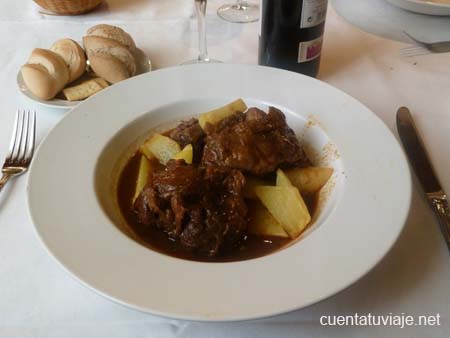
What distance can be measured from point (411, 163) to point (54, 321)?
0.82 m

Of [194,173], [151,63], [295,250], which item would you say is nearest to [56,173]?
[194,173]

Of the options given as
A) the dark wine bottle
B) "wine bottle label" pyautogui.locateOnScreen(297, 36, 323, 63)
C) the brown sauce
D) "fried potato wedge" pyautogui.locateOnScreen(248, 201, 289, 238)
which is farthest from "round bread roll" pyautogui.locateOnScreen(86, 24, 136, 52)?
"fried potato wedge" pyautogui.locateOnScreen(248, 201, 289, 238)

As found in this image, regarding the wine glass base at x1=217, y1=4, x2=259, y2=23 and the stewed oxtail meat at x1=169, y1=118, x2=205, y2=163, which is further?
the wine glass base at x1=217, y1=4, x2=259, y2=23

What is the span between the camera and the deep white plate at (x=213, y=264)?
74cm

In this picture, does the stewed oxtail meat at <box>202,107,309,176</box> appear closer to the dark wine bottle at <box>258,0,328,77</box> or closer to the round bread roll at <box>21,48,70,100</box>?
the dark wine bottle at <box>258,0,328,77</box>

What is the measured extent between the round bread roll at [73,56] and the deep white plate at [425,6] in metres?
1.08

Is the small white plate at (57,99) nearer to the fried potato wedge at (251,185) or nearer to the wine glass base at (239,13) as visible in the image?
the wine glass base at (239,13)

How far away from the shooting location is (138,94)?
1.21 metres

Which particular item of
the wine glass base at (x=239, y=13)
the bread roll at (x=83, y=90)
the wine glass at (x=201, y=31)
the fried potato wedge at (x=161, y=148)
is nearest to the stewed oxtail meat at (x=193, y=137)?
the fried potato wedge at (x=161, y=148)

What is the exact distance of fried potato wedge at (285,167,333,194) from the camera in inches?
41.1

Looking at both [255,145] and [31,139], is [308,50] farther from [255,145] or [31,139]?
[31,139]

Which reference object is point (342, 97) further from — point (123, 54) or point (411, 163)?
point (123, 54)

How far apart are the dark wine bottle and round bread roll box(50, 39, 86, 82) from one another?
20.5 inches

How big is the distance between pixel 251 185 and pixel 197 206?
0.15 meters
